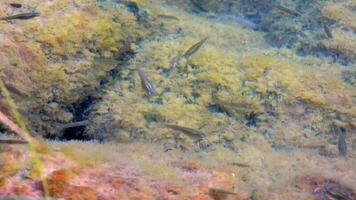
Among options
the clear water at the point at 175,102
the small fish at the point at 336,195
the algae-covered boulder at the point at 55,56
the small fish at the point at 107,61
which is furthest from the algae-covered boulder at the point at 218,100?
the small fish at the point at 336,195

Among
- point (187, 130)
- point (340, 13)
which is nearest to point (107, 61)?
point (187, 130)

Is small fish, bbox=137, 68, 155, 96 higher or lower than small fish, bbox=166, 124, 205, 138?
higher

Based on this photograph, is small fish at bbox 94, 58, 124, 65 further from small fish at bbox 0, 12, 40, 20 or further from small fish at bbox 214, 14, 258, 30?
small fish at bbox 214, 14, 258, 30

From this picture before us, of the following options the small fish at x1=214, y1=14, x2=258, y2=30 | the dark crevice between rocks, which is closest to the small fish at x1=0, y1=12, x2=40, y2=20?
the dark crevice between rocks

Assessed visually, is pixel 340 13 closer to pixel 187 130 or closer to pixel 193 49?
pixel 193 49

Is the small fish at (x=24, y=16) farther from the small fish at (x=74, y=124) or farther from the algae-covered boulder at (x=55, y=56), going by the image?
the small fish at (x=74, y=124)

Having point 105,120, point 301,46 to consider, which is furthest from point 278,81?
point 105,120
